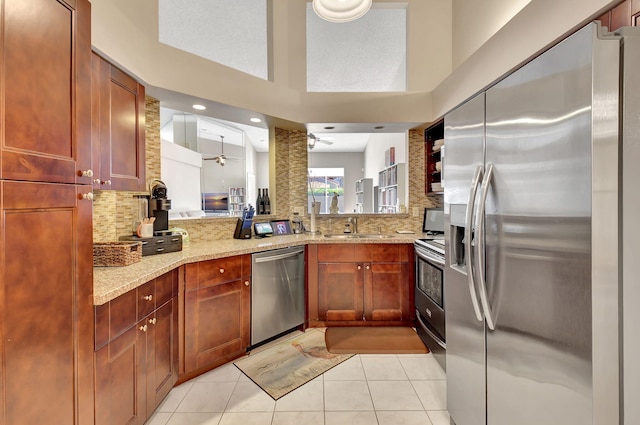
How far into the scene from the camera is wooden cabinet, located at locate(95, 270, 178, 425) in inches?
51.6

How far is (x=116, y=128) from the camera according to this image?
6.15ft

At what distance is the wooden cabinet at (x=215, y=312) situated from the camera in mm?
2090

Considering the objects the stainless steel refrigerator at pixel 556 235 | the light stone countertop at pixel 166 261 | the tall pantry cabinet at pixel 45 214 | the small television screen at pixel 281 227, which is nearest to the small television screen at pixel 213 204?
the small television screen at pixel 281 227

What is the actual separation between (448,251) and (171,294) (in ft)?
5.79

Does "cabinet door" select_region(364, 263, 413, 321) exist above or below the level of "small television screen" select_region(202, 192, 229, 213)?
below

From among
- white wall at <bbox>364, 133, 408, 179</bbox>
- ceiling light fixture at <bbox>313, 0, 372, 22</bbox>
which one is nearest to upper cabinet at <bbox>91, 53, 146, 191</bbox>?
ceiling light fixture at <bbox>313, 0, 372, 22</bbox>

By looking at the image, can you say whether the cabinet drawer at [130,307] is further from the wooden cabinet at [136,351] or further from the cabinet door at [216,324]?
the cabinet door at [216,324]

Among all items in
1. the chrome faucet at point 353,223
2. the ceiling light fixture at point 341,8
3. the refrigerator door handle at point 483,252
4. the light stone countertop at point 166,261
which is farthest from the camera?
the chrome faucet at point 353,223

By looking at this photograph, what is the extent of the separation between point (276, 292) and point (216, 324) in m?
0.61

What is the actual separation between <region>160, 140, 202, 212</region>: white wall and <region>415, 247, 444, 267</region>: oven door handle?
2492 mm

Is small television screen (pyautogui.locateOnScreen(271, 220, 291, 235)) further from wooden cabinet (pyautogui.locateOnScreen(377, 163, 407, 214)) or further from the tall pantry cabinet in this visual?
the tall pantry cabinet

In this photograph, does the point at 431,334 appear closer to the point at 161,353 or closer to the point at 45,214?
the point at 161,353

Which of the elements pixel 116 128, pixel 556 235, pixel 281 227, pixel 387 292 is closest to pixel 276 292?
pixel 281 227

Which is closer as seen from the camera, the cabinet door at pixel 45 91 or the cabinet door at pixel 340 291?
the cabinet door at pixel 45 91
